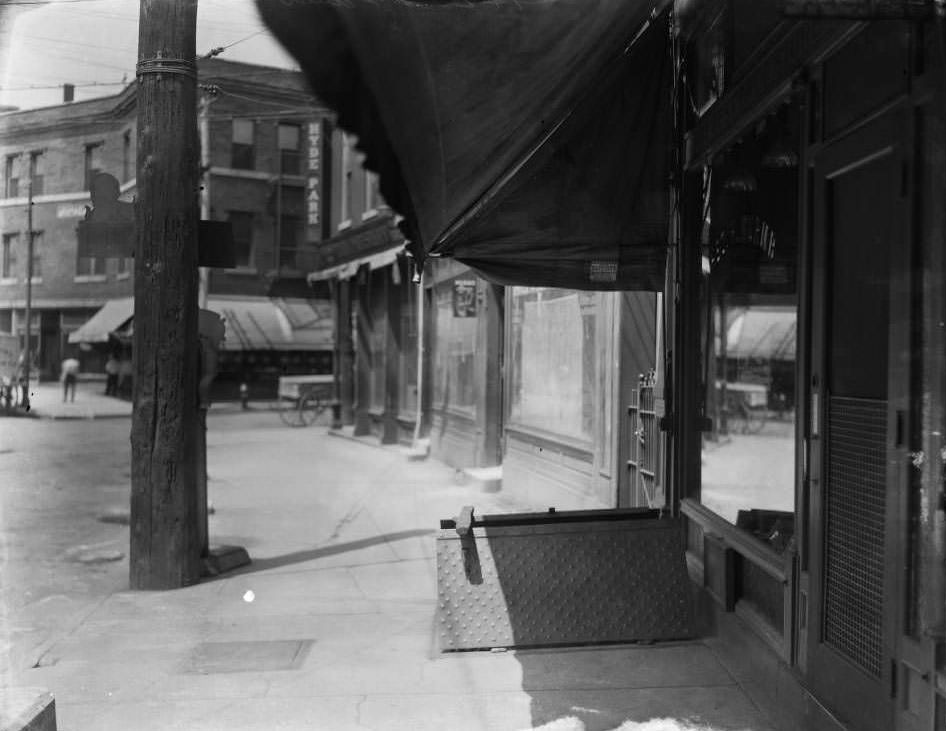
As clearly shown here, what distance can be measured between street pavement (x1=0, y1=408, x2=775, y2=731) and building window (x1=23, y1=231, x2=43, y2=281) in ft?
9.32

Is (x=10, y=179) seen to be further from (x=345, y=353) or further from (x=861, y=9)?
(x=345, y=353)

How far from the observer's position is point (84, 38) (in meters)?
6.23

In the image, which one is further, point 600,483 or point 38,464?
point 38,464

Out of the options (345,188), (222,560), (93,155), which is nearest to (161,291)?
(222,560)

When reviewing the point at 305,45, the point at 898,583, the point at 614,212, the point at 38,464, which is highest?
the point at 305,45

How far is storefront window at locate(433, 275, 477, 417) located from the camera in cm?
1375

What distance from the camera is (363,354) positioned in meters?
20.6

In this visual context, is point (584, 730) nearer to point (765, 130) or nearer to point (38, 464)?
point (765, 130)

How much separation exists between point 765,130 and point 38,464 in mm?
13216

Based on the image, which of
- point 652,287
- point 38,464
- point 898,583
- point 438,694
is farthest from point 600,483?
point 38,464

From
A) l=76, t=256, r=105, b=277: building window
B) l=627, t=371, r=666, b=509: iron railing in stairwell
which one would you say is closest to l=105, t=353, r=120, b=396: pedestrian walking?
l=76, t=256, r=105, b=277: building window

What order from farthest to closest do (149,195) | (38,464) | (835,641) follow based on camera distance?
(38,464) < (149,195) < (835,641)

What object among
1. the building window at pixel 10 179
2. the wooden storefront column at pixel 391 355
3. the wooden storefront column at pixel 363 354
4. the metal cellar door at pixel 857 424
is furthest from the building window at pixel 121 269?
the metal cellar door at pixel 857 424

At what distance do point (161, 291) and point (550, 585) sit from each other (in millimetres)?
3780
